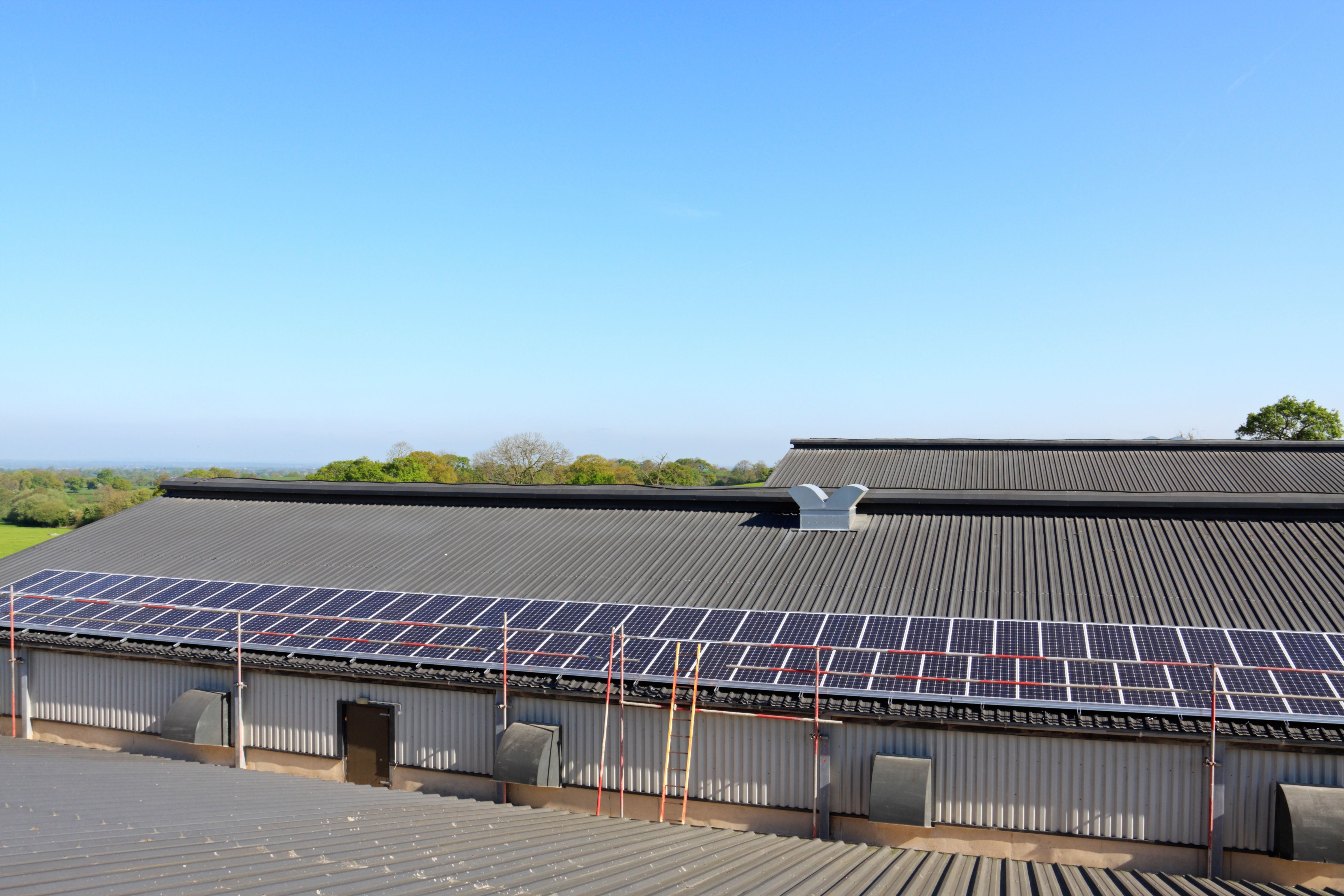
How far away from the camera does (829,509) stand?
63.7 ft

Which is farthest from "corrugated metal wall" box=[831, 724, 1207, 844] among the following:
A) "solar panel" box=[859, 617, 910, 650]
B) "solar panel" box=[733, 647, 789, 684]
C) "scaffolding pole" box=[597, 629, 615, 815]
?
"scaffolding pole" box=[597, 629, 615, 815]

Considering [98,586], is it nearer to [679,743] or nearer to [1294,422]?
[679,743]

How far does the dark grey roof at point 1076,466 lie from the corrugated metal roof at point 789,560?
11.4 m

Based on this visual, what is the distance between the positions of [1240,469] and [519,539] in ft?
89.7

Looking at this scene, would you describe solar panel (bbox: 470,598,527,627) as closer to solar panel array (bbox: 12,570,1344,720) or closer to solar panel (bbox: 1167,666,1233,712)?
solar panel array (bbox: 12,570,1344,720)

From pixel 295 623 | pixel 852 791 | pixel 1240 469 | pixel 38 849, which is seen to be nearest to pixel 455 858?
pixel 38 849

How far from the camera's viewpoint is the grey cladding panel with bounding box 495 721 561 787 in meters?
13.5

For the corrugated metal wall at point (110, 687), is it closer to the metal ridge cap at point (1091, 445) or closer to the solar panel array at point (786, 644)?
the solar panel array at point (786, 644)

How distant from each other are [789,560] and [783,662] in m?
4.68

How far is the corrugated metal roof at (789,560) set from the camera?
50.2 ft

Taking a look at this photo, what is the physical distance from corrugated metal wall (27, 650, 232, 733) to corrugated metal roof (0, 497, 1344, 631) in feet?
10.9

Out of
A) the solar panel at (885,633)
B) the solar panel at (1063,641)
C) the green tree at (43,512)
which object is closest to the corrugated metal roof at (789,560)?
the solar panel at (885,633)

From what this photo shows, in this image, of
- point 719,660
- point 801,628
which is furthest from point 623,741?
point 801,628

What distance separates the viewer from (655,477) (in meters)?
98.2
